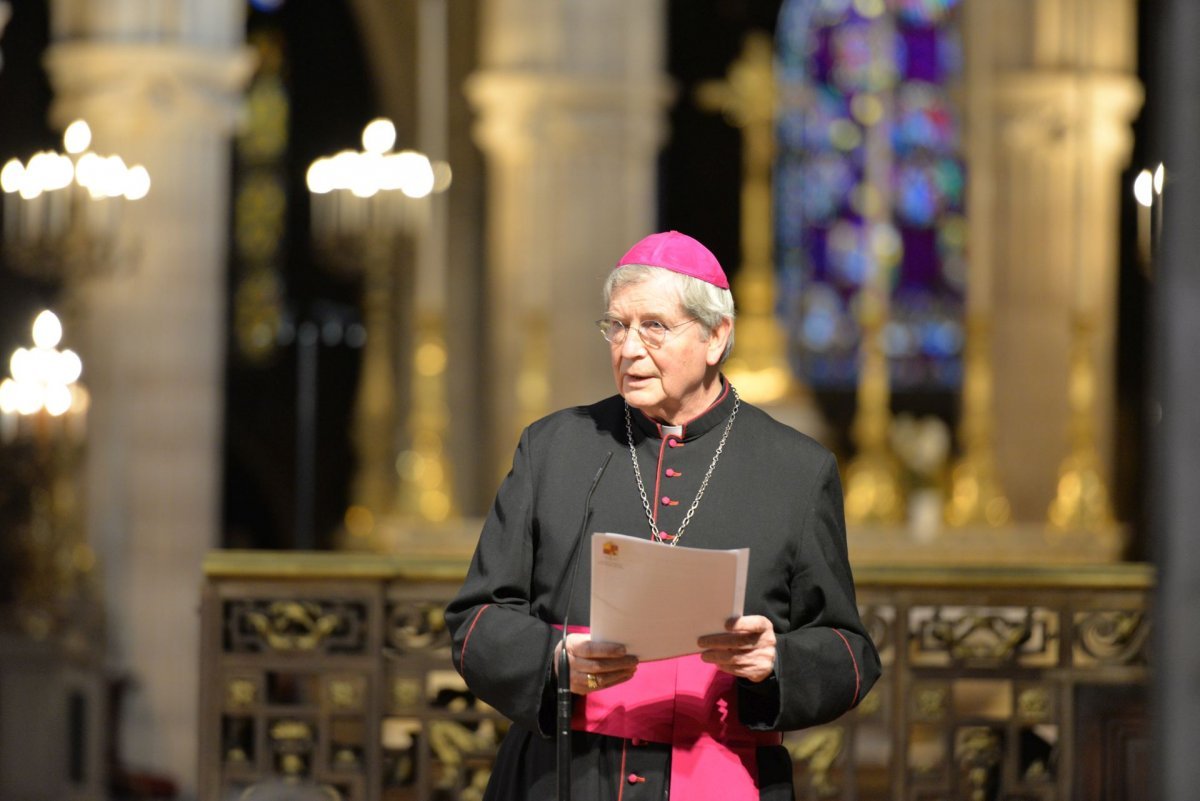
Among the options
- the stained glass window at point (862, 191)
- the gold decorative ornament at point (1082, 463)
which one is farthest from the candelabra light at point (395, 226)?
the stained glass window at point (862, 191)

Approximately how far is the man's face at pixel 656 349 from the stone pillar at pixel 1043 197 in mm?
10266

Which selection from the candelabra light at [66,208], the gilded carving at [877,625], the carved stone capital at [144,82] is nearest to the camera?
the gilded carving at [877,625]

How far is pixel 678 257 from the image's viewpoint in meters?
3.60

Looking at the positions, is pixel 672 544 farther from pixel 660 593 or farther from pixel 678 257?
pixel 678 257

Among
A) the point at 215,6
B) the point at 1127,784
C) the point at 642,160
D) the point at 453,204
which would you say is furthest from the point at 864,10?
the point at 1127,784

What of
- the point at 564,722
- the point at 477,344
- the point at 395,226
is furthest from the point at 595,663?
the point at 477,344

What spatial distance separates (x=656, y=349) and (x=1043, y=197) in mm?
10565

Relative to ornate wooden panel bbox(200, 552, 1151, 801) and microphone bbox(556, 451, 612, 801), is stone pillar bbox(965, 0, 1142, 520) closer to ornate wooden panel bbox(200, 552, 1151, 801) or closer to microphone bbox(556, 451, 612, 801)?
ornate wooden panel bbox(200, 552, 1151, 801)

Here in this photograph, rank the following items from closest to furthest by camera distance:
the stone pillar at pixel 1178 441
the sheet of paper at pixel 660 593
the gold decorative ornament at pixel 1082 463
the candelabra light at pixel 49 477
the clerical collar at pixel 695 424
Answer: the stone pillar at pixel 1178 441 → the sheet of paper at pixel 660 593 → the clerical collar at pixel 695 424 → the candelabra light at pixel 49 477 → the gold decorative ornament at pixel 1082 463

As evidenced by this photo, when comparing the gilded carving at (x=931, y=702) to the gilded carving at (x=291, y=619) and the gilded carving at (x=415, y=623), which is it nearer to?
the gilded carving at (x=415, y=623)

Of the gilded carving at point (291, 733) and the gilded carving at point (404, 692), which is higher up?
the gilded carving at point (404, 692)

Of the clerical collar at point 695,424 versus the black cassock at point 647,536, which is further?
the clerical collar at point 695,424

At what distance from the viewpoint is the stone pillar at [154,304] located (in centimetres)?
1202

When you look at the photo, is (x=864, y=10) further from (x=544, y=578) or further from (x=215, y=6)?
(x=544, y=578)
